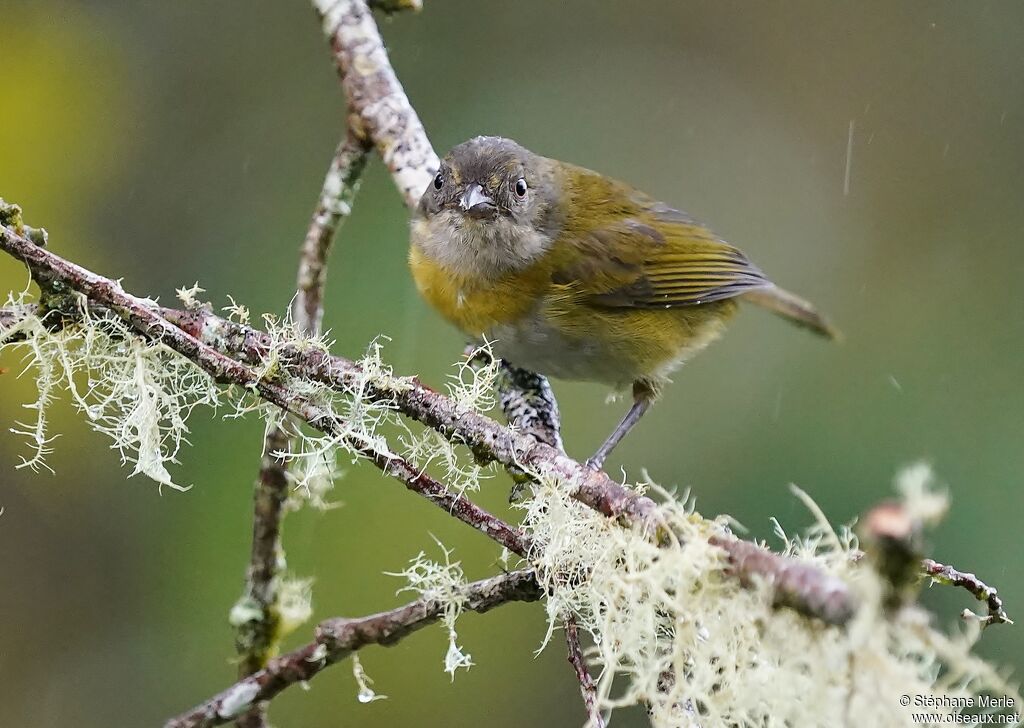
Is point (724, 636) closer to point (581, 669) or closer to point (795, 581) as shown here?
point (795, 581)

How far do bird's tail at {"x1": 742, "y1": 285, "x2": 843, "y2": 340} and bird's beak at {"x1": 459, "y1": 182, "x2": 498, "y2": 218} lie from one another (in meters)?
1.20

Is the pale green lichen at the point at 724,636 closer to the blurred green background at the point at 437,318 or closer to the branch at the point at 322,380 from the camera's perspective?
the branch at the point at 322,380

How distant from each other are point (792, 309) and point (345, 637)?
247cm

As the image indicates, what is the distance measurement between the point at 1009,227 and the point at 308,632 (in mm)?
4232

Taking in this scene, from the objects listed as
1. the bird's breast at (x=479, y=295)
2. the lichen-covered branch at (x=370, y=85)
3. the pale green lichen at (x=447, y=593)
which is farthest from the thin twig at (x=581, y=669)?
the lichen-covered branch at (x=370, y=85)

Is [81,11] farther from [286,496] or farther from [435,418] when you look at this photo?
[435,418]

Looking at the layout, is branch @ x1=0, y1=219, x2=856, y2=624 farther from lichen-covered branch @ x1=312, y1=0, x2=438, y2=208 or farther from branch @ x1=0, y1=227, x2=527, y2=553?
lichen-covered branch @ x1=312, y1=0, x2=438, y2=208

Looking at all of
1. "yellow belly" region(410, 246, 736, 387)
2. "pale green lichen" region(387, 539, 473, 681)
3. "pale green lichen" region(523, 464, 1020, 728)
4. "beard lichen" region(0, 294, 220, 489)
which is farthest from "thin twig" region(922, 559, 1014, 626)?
"yellow belly" region(410, 246, 736, 387)

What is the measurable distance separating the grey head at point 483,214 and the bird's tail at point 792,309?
991 mm

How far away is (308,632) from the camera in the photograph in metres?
4.05

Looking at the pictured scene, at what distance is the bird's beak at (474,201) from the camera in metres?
3.01

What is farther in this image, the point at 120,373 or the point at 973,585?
the point at 120,373

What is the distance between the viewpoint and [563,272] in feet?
10.4

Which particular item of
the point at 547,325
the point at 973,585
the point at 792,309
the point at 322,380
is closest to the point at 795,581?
the point at 973,585
